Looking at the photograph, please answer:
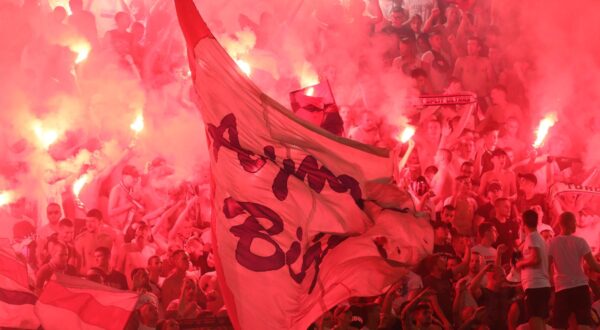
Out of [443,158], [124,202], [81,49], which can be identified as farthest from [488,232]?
[81,49]

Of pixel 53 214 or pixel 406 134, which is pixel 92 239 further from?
pixel 406 134

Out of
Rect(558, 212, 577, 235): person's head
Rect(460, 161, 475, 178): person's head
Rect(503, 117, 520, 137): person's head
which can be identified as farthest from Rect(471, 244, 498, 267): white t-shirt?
Rect(558, 212, 577, 235): person's head

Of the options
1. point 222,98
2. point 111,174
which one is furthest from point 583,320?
point 111,174

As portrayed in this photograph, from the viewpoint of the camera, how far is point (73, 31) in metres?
9.37

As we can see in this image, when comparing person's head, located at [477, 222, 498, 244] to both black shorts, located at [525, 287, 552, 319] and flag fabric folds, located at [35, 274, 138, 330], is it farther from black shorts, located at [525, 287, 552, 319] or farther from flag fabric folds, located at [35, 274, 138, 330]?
flag fabric folds, located at [35, 274, 138, 330]

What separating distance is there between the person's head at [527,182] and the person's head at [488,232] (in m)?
0.66

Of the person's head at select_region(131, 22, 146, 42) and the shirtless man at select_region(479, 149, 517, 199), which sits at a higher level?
the person's head at select_region(131, 22, 146, 42)

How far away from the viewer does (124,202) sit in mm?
9000

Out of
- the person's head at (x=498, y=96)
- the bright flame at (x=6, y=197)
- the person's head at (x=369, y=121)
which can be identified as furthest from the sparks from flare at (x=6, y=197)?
the person's head at (x=498, y=96)

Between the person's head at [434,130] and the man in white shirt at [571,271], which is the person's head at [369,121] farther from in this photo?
the man in white shirt at [571,271]

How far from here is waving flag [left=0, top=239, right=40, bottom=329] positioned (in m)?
6.83

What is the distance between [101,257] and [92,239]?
0.79ft

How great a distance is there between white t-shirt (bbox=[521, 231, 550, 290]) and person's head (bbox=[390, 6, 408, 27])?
3893 mm

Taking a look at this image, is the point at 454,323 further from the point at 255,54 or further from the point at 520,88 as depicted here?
the point at 255,54
